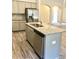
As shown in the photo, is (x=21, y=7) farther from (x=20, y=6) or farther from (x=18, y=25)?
(x=18, y=25)

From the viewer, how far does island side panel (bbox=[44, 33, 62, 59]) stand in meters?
3.20

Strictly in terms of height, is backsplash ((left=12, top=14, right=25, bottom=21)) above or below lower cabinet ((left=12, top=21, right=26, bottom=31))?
above

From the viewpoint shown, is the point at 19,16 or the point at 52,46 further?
the point at 19,16

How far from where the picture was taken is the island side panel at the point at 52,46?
3.20 m

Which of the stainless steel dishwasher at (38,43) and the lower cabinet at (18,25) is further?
the lower cabinet at (18,25)

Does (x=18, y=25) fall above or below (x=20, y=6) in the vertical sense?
below

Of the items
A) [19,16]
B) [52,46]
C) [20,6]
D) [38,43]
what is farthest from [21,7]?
[52,46]

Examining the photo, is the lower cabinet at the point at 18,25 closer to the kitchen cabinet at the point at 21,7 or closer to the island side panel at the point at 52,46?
the kitchen cabinet at the point at 21,7

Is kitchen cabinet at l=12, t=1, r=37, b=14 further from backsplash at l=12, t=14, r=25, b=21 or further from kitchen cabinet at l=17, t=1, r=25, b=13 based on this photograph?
backsplash at l=12, t=14, r=25, b=21

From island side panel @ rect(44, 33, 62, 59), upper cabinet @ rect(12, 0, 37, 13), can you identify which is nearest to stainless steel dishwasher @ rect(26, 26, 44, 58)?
island side panel @ rect(44, 33, 62, 59)

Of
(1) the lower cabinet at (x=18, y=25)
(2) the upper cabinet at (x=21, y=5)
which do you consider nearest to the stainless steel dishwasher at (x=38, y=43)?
(1) the lower cabinet at (x=18, y=25)

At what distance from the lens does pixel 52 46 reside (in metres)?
3.28

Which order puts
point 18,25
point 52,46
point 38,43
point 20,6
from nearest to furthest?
point 52,46
point 38,43
point 18,25
point 20,6
